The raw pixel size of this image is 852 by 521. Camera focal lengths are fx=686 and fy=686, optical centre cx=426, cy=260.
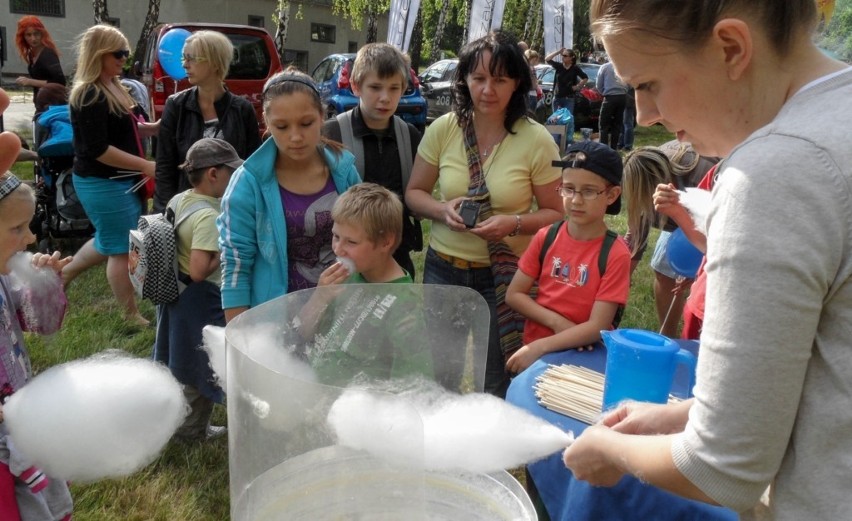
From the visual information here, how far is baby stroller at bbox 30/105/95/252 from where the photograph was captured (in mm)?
4852

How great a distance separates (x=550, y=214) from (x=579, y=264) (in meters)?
0.44

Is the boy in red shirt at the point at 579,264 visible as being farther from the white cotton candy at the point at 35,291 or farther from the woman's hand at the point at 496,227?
the white cotton candy at the point at 35,291

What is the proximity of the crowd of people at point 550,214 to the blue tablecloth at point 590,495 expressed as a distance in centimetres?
21

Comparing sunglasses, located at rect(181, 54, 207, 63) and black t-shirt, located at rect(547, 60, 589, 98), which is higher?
sunglasses, located at rect(181, 54, 207, 63)

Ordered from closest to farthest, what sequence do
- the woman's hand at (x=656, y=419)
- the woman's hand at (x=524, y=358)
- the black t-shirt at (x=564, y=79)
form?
1. the woman's hand at (x=656, y=419)
2. the woman's hand at (x=524, y=358)
3. the black t-shirt at (x=564, y=79)

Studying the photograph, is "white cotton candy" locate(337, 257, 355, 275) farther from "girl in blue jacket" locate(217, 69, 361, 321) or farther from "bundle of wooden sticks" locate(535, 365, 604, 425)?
"bundle of wooden sticks" locate(535, 365, 604, 425)

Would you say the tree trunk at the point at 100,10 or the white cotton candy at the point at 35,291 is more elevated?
the tree trunk at the point at 100,10

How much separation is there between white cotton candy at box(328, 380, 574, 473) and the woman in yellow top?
135cm

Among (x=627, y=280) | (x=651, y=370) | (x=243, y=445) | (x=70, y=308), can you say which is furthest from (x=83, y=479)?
(x=70, y=308)

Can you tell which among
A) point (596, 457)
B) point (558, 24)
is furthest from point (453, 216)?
point (558, 24)

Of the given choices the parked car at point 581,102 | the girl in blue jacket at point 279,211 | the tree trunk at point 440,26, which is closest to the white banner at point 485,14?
the parked car at point 581,102

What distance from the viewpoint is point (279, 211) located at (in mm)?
2199

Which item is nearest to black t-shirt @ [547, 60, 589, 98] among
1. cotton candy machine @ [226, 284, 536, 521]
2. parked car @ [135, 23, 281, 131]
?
parked car @ [135, 23, 281, 131]

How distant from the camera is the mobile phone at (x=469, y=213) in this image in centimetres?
254
